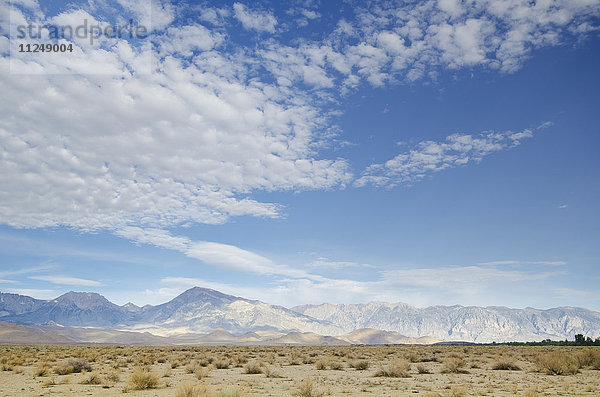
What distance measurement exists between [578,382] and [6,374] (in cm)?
3340

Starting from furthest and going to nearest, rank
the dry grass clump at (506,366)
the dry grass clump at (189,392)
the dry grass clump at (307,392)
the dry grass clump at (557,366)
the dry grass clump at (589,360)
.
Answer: the dry grass clump at (506,366) → the dry grass clump at (589,360) → the dry grass clump at (557,366) → the dry grass clump at (307,392) → the dry grass clump at (189,392)

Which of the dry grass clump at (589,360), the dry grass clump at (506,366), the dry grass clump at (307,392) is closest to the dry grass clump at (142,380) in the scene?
the dry grass clump at (307,392)

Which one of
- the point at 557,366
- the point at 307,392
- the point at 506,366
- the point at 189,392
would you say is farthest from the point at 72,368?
the point at 557,366

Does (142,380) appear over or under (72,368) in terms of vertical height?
over

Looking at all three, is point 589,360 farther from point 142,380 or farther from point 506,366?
point 142,380

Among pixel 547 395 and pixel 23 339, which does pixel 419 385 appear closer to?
pixel 547 395

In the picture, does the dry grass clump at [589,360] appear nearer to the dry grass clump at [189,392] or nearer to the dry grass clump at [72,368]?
the dry grass clump at [189,392]

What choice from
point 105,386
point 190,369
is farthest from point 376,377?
point 105,386

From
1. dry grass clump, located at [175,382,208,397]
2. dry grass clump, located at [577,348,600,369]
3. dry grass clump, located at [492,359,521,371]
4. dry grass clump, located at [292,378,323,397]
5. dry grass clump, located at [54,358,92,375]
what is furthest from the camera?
dry grass clump, located at [492,359,521,371]

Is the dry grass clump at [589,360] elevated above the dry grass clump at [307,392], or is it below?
below

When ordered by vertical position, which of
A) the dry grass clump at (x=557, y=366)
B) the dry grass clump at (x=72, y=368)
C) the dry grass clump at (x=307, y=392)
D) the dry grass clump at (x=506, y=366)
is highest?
the dry grass clump at (x=307, y=392)

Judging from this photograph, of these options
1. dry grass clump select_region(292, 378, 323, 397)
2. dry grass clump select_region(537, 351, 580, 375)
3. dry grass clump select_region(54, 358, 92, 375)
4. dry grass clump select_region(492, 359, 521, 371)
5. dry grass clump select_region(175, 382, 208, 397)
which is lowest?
dry grass clump select_region(492, 359, 521, 371)

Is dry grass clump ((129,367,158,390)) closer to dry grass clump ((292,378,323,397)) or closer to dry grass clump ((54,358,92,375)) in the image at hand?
dry grass clump ((292,378,323,397))

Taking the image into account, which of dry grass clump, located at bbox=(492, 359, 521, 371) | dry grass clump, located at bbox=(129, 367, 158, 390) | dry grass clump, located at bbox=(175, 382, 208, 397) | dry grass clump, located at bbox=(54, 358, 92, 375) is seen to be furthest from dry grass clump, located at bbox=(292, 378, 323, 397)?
dry grass clump, located at bbox=(492, 359, 521, 371)
